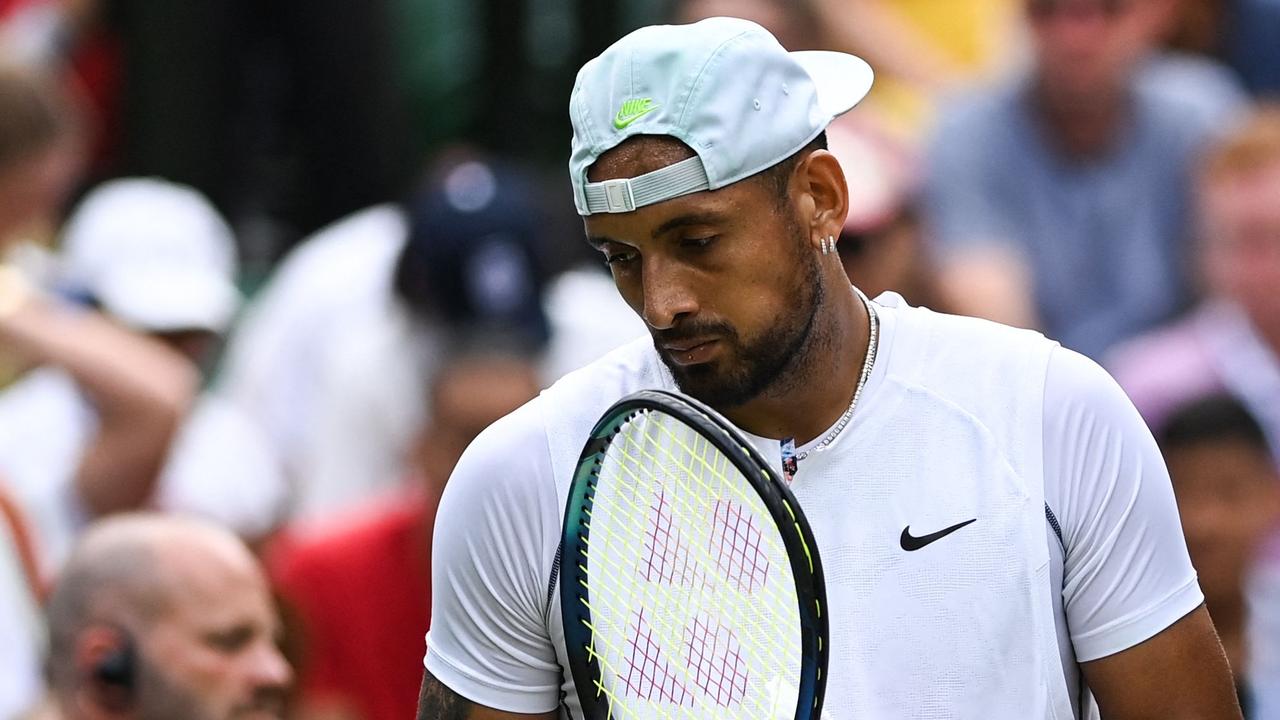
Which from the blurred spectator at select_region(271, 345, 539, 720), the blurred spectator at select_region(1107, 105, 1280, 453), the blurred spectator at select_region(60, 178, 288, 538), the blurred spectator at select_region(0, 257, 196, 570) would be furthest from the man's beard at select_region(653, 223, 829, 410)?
the blurred spectator at select_region(60, 178, 288, 538)

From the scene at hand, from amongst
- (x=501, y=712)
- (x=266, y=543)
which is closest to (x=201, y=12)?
(x=266, y=543)

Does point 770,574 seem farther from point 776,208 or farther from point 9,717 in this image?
point 9,717

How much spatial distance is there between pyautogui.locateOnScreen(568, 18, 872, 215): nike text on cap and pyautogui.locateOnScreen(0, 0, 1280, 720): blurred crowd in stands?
4.96 ft

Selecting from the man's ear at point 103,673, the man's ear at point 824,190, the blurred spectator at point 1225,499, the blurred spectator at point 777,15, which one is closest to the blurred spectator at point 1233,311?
the blurred spectator at point 1225,499

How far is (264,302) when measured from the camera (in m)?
6.14

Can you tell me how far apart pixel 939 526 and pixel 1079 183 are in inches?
123

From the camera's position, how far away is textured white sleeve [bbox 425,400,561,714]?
108 inches

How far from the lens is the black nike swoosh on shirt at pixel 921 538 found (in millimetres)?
2650

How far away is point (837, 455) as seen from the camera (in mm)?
2703

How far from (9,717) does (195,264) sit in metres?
1.94

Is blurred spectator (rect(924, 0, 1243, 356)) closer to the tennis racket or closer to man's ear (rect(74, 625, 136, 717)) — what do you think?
man's ear (rect(74, 625, 136, 717))

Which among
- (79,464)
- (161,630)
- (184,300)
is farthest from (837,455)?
(184,300)

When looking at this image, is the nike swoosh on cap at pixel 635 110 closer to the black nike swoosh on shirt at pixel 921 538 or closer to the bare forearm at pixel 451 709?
the black nike swoosh on shirt at pixel 921 538

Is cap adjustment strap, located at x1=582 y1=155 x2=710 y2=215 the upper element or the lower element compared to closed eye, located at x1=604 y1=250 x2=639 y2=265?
upper
